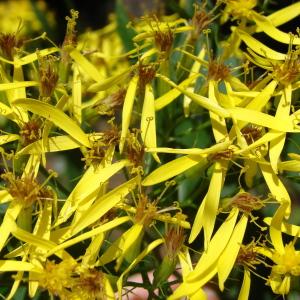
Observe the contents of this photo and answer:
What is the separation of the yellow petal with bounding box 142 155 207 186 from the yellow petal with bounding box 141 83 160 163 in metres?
0.03

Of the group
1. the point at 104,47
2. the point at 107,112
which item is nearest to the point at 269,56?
the point at 107,112

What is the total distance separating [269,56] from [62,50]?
337 millimetres

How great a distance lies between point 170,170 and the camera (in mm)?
985

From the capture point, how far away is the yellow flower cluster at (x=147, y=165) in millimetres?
932

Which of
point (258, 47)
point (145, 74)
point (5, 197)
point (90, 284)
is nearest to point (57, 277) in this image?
point (90, 284)

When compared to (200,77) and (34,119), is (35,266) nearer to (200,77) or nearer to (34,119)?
(34,119)

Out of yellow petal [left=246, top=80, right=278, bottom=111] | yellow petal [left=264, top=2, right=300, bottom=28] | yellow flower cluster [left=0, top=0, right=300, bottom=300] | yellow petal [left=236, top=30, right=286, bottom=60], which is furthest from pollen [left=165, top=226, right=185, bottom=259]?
yellow petal [left=264, top=2, right=300, bottom=28]

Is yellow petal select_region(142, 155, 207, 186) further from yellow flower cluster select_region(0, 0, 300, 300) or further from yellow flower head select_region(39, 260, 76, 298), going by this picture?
yellow flower head select_region(39, 260, 76, 298)

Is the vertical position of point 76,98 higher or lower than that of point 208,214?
higher

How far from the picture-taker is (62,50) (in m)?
1.16

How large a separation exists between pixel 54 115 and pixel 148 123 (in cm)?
14

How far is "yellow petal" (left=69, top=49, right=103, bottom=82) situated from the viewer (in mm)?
1118

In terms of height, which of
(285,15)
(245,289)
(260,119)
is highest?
(285,15)

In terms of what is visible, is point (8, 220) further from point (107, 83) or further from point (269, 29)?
point (269, 29)
